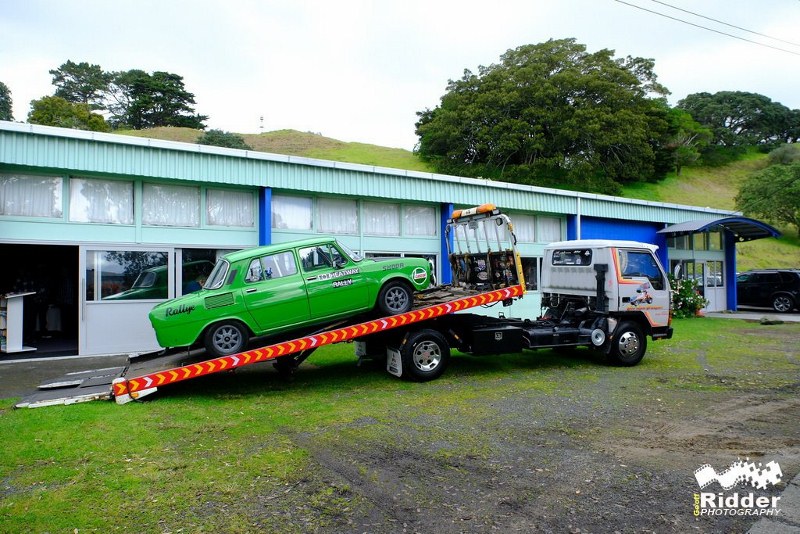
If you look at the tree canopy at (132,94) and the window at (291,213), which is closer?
the window at (291,213)

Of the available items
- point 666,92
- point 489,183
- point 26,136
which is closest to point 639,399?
point 489,183

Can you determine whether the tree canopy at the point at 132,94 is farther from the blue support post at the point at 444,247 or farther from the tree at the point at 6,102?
the blue support post at the point at 444,247

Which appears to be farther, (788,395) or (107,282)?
(107,282)

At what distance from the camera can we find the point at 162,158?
11.4 meters

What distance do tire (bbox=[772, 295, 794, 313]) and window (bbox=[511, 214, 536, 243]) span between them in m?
13.1

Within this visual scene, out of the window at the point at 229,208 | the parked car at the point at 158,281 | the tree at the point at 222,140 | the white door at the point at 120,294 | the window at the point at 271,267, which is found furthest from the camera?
the tree at the point at 222,140

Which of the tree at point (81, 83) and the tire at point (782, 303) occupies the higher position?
the tree at point (81, 83)

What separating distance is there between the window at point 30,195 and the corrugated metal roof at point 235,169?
345 mm

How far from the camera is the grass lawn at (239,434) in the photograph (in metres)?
3.87

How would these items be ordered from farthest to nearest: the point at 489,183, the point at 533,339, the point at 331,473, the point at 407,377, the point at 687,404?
the point at 489,183 < the point at 533,339 < the point at 407,377 < the point at 687,404 < the point at 331,473

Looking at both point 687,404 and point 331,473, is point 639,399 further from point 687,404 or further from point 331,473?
point 331,473

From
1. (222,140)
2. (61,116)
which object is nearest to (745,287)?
(222,140)

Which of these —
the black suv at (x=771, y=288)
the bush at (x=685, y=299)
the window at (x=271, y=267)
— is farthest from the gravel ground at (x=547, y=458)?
the black suv at (x=771, y=288)

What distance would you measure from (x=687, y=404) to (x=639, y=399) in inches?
23.9
